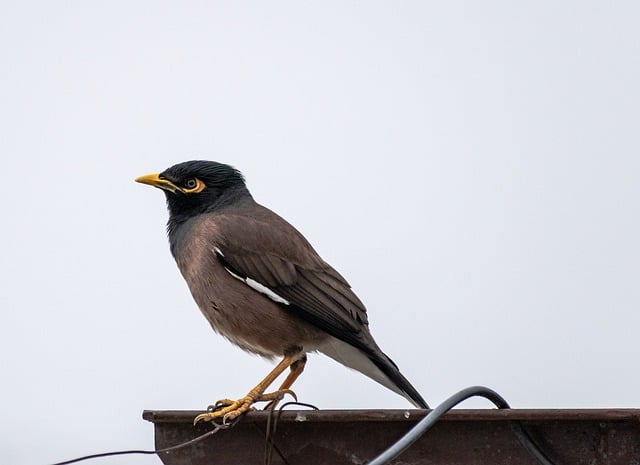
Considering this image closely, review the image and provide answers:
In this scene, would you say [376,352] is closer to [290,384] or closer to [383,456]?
[290,384]

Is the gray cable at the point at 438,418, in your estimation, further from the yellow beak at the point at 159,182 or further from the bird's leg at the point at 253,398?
the yellow beak at the point at 159,182

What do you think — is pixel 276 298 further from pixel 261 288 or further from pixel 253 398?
pixel 253 398

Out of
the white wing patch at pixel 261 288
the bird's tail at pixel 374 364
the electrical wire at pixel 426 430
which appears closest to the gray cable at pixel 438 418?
the electrical wire at pixel 426 430

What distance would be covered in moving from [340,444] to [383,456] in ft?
3.40

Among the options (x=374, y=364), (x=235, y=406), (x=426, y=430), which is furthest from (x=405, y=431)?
(x=374, y=364)

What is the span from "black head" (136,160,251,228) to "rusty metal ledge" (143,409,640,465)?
7.10 ft

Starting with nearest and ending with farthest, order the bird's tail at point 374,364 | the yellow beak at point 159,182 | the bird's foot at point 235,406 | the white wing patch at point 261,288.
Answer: the bird's foot at point 235,406
the bird's tail at point 374,364
the white wing patch at point 261,288
the yellow beak at point 159,182

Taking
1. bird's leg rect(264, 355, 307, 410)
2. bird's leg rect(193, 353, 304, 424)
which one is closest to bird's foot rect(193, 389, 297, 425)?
bird's leg rect(193, 353, 304, 424)

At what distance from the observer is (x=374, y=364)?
212 inches

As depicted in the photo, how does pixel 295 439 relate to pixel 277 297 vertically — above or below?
below

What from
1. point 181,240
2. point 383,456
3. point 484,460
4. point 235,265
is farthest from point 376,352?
point 383,456

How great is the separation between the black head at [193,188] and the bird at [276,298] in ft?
0.89

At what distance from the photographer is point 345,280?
5.65 meters

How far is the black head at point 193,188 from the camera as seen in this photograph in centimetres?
618
